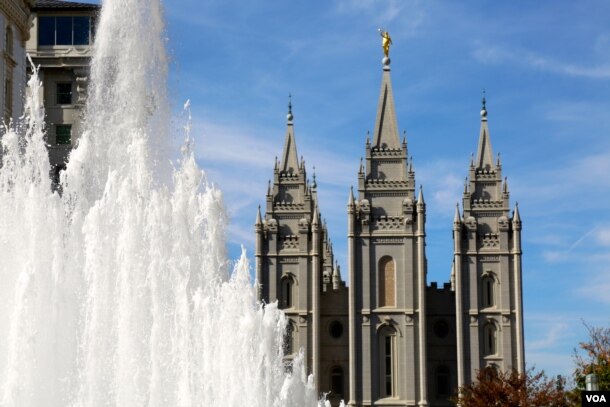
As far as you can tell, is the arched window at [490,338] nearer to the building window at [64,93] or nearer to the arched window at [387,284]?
the arched window at [387,284]

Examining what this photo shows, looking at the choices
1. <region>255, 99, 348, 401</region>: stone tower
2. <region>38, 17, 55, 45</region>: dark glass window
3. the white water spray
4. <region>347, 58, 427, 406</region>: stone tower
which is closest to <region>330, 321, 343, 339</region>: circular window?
<region>255, 99, 348, 401</region>: stone tower

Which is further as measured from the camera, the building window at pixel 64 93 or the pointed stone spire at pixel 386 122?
the pointed stone spire at pixel 386 122

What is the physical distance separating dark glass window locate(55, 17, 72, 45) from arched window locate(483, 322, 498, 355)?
29.2 meters

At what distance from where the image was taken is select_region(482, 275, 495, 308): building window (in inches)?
2594

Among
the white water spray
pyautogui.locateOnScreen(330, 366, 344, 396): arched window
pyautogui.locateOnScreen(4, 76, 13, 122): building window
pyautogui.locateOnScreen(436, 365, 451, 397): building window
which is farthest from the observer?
pyautogui.locateOnScreen(330, 366, 344, 396): arched window

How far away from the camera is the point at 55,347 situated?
75.8 feet

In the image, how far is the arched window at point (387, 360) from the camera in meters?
64.9

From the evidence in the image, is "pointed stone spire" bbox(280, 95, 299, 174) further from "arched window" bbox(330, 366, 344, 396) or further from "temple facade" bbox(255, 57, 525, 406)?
"arched window" bbox(330, 366, 344, 396)

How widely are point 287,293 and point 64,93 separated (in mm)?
20846

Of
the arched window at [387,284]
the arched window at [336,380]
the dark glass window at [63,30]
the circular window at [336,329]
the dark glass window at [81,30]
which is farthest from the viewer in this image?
the circular window at [336,329]

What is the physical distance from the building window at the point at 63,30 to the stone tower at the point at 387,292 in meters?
21.1

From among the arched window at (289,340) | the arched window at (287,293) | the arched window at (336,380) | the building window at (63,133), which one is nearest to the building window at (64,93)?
the building window at (63,133)

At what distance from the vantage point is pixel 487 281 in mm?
66125

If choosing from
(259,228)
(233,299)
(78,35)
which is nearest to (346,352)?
(259,228)
